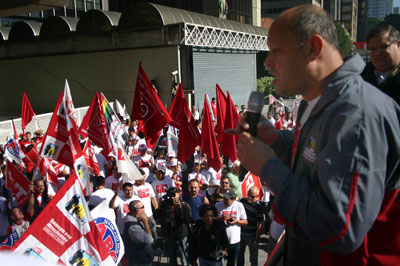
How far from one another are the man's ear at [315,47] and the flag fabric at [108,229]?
4.13 m

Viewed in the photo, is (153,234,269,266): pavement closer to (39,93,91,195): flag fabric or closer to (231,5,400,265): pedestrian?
(39,93,91,195): flag fabric

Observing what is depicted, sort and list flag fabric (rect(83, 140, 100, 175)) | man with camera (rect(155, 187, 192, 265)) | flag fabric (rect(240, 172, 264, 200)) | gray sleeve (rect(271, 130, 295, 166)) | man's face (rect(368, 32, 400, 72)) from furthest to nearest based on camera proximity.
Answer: flag fabric (rect(83, 140, 100, 175)) → flag fabric (rect(240, 172, 264, 200)) → man with camera (rect(155, 187, 192, 265)) → man's face (rect(368, 32, 400, 72)) → gray sleeve (rect(271, 130, 295, 166))

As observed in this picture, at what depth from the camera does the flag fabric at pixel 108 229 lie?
4.82 m

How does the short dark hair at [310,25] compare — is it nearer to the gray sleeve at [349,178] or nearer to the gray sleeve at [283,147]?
the gray sleeve at [349,178]

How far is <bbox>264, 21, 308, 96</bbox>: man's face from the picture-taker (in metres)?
1.31

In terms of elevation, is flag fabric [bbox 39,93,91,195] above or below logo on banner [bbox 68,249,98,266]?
above

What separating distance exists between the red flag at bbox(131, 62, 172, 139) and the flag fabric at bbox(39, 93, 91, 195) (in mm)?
1694

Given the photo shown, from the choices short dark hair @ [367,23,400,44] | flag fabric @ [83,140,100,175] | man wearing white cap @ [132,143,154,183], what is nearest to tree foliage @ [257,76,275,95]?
man wearing white cap @ [132,143,154,183]

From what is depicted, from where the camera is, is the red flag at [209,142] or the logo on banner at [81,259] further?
the red flag at [209,142]

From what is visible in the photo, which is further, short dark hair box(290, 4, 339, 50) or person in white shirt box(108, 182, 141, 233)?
person in white shirt box(108, 182, 141, 233)

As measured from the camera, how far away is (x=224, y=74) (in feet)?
82.3

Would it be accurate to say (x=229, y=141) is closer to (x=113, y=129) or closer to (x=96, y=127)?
(x=113, y=129)

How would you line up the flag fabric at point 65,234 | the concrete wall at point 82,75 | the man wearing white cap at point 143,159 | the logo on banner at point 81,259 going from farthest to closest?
the concrete wall at point 82,75 → the man wearing white cap at point 143,159 → the logo on banner at point 81,259 → the flag fabric at point 65,234

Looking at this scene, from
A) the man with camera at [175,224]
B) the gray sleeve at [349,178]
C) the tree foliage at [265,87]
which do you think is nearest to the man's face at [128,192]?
the man with camera at [175,224]
